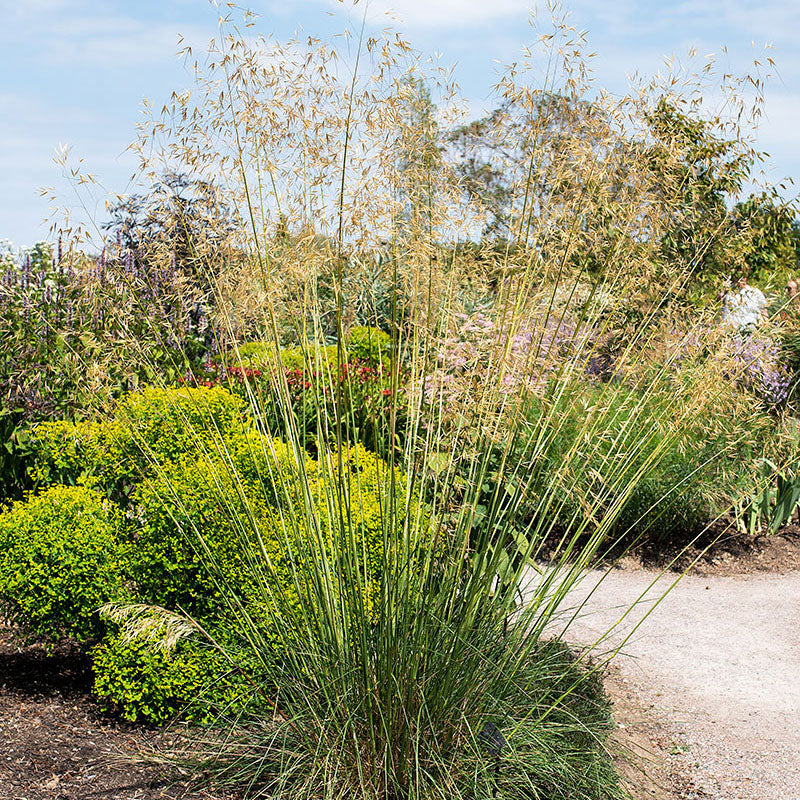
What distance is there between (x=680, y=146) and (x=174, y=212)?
1.75 meters

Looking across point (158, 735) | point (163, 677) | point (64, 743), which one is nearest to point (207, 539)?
point (163, 677)

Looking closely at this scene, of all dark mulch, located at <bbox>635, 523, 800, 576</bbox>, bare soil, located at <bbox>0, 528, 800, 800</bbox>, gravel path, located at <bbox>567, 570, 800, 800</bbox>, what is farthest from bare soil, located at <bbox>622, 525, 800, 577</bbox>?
bare soil, located at <bbox>0, 528, 800, 800</bbox>

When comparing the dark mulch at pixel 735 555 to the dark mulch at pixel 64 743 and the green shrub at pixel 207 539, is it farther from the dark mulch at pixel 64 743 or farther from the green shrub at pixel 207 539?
the dark mulch at pixel 64 743

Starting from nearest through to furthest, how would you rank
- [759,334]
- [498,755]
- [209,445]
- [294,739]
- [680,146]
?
[498,755], [294,739], [680,146], [759,334], [209,445]

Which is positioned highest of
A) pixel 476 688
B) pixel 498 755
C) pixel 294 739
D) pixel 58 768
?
pixel 476 688

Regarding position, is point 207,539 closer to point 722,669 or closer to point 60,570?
point 60,570

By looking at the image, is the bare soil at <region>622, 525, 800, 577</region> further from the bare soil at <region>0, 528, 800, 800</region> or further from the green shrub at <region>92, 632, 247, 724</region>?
the green shrub at <region>92, 632, 247, 724</region>

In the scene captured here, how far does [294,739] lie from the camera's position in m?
2.38

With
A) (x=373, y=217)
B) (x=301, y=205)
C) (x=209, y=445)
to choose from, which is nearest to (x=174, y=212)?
(x=301, y=205)

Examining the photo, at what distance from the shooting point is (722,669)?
4.04 meters

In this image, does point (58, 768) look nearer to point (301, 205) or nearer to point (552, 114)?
point (301, 205)

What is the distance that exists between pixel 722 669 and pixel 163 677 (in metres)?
2.74

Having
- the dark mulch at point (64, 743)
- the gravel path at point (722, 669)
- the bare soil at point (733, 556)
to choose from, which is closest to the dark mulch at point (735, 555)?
the bare soil at point (733, 556)

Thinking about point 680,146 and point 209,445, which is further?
point 209,445
